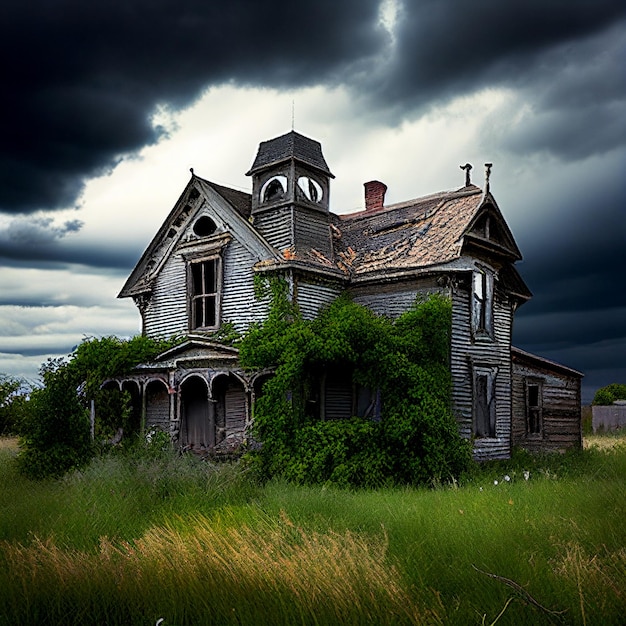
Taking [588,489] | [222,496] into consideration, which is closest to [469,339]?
[588,489]

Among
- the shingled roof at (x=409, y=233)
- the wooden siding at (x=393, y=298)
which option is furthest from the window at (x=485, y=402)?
the shingled roof at (x=409, y=233)

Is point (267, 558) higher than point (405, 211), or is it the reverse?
point (405, 211)

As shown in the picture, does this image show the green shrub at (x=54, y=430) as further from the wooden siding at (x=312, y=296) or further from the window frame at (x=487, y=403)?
the window frame at (x=487, y=403)

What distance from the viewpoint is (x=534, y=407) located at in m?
25.2

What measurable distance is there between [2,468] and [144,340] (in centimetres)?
537

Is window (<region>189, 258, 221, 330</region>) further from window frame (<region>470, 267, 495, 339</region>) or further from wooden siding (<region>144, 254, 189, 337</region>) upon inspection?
window frame (<region>470, 267, 495, 339</region>)

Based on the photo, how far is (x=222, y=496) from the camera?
13.0 meters

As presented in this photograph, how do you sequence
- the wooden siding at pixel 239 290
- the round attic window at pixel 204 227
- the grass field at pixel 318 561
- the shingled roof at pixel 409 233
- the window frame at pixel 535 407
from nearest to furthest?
the grass field at pixel 318 561 < the shingled roof at pixel 409 233 < the wooden siding at pixel 239 290 < the round attic window at pixel 204 227 < the window frame at pixel 535 407

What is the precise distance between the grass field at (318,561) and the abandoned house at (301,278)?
783cm

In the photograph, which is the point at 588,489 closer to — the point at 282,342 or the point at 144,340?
the point at 282,342

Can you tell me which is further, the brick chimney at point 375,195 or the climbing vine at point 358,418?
the brick chimney at point 375,195

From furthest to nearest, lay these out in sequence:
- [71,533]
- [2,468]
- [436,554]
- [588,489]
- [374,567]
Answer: [2,468] → [588,489] → [71,533] → [436,554] → [374,567]

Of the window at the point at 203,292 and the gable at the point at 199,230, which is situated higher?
the gable at the point at 199,230

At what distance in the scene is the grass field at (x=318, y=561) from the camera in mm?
7020
